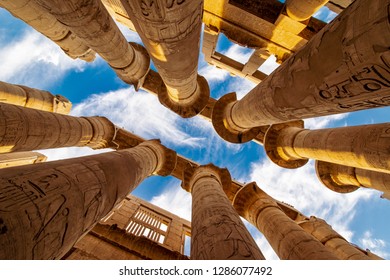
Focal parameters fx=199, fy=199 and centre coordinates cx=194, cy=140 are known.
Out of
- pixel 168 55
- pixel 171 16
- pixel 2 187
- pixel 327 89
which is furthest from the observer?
pixel 168 55

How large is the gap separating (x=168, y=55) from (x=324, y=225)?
10.6 meters

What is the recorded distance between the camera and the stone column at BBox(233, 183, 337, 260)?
546 centimetres

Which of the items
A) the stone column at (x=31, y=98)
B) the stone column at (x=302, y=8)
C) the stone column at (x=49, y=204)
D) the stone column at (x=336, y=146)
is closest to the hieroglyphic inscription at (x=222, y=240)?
the stone column at (x=49, y=204)

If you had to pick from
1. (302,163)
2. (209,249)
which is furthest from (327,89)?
(302,163)

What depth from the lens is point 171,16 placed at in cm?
299

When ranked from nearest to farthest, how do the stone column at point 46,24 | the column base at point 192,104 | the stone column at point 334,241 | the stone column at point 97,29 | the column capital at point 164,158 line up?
the stone column at point 97,29
the stone column at point 46,24
the stone column at point 334,241
the column base at point 192,104
the column capital at point 164,158

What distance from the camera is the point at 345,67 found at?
2078 millimetres

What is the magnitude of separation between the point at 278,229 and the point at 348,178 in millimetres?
5056

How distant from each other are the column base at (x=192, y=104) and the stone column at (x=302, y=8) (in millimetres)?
4606

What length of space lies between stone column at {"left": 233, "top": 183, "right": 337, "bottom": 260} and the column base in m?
4.53

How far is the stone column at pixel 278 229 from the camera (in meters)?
5.46

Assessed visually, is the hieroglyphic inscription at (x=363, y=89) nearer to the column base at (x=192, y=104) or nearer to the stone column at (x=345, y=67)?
the stone column at (x=345, y=67)

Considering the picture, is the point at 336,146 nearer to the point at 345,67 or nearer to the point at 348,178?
the point at 348,178
